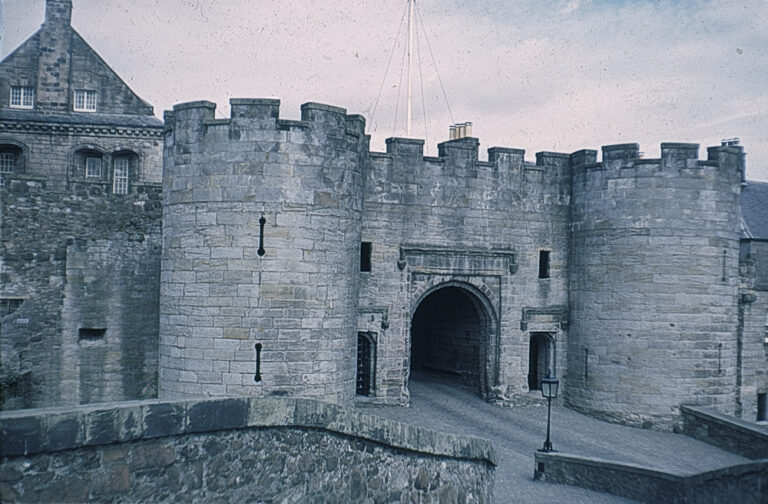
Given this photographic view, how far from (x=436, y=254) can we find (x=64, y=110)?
18.2m

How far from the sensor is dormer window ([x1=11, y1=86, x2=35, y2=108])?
26.7 m

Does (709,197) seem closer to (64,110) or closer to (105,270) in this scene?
(105,270)

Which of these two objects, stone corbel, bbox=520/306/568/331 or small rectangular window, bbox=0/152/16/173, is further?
small rectangular window, bbox=0/152/16/173

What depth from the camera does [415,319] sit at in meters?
22.3

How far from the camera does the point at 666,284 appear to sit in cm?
1638

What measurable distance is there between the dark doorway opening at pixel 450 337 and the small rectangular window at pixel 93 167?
14243mm

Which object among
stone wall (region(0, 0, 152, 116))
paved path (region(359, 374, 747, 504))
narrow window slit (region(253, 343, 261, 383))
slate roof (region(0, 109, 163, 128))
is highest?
stone wall (region(0, 0, 152, 116))

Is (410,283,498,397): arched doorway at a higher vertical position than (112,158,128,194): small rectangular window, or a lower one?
lower

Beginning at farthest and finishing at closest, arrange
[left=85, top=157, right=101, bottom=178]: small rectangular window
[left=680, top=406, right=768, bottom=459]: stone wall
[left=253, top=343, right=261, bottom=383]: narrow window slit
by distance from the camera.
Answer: [left=85, top=157, right=101, bottom=178]: small rectangular window → [left=680, top=406, right=768, bottom=459]: stone wall → [left=253, top=343, right=261, bottom=383]: narrow window slit

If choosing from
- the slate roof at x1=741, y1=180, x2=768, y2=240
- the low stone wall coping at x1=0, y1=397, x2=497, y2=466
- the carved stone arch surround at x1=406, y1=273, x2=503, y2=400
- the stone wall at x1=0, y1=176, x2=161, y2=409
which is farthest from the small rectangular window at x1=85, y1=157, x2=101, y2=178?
the slate roof at x1=741, y1=180, x2=768, y2=240

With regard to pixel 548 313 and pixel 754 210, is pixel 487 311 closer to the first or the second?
pixel 548 313

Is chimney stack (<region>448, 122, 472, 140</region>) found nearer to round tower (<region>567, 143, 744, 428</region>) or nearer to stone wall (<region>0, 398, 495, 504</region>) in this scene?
round tower (<region>567, 143, 744, 428</region>)

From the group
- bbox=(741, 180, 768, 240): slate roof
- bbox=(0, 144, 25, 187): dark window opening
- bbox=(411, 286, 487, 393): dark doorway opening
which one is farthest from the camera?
bbox=(0, 144, 25, 187): dark window opening

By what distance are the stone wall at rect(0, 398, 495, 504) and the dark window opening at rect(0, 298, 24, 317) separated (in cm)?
1118
